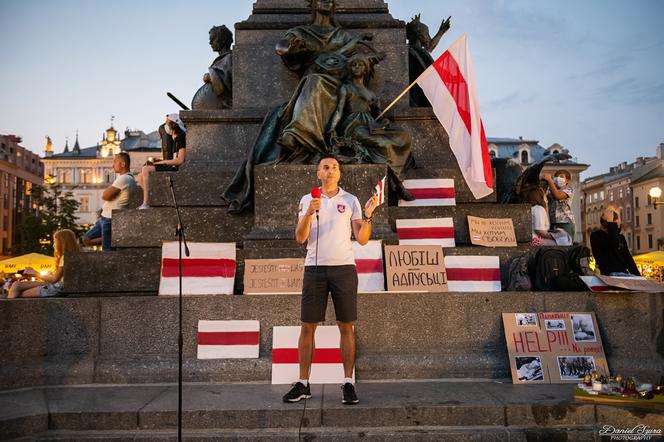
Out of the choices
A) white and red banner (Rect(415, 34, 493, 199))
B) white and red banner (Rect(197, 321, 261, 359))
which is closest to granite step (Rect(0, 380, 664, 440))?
white and red banner (Rect(197, 321, 261, 359))

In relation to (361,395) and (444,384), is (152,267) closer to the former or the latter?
(361,395)

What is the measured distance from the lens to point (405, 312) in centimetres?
625

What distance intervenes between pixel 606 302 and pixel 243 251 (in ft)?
12.9

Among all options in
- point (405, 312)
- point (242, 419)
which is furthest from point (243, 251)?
point (242, 419)

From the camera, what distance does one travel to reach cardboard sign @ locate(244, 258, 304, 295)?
21.0ft

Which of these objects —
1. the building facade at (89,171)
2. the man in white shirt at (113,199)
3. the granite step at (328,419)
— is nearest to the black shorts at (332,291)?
the granite step at (328,419)

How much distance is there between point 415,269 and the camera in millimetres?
6664

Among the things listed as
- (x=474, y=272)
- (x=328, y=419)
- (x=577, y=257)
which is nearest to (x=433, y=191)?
(x=474, y=272)

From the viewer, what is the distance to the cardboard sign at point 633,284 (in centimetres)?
629

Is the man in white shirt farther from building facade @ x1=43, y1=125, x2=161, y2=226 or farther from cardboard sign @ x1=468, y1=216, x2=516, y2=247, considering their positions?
building facade @ x1=43, y1=125, x2=161, y2=226

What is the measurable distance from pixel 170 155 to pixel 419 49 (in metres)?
4.44

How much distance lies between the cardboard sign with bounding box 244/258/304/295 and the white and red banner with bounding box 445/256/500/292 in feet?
5.64

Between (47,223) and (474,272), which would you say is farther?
(47,223)

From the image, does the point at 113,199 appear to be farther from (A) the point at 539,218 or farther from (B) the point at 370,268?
(A) the point at 539,218
